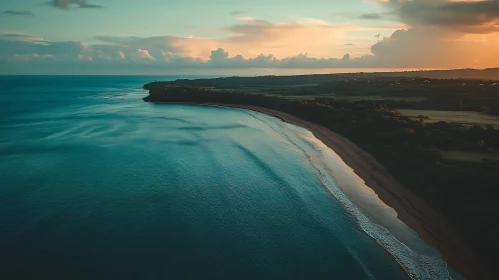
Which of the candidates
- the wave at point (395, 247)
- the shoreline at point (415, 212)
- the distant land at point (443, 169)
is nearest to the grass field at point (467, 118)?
the distant land at point (443, 169)

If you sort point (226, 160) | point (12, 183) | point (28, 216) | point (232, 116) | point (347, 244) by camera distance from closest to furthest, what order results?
point (347, 244)
point (28, 216)
point (12, 183)
point (226, 160)
point (232, 116)

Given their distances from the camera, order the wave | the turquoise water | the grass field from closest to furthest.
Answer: the wave → the turquoise water → the grass field

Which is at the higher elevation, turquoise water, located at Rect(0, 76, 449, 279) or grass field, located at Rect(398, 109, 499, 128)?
grass field, located at Rect(398, 109, 499, 128)

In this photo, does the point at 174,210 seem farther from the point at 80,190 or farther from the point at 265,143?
the point at 265,143

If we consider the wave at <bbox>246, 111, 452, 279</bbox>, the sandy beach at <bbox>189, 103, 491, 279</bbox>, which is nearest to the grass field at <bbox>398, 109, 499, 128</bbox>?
the sandy beach at <bbox>189, 103, 491, 279</bbox>

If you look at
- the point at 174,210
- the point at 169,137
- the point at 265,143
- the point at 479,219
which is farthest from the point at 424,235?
the point at 169,137

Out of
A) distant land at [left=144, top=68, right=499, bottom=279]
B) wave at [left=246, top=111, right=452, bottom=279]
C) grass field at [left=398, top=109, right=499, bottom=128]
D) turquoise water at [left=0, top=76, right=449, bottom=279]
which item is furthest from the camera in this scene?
grass field at [left=398, top=109, right=499, bottom=128]

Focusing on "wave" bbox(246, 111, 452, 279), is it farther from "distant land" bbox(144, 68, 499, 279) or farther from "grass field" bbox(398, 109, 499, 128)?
"grass field" bbox(398, 109, 499, 128)
